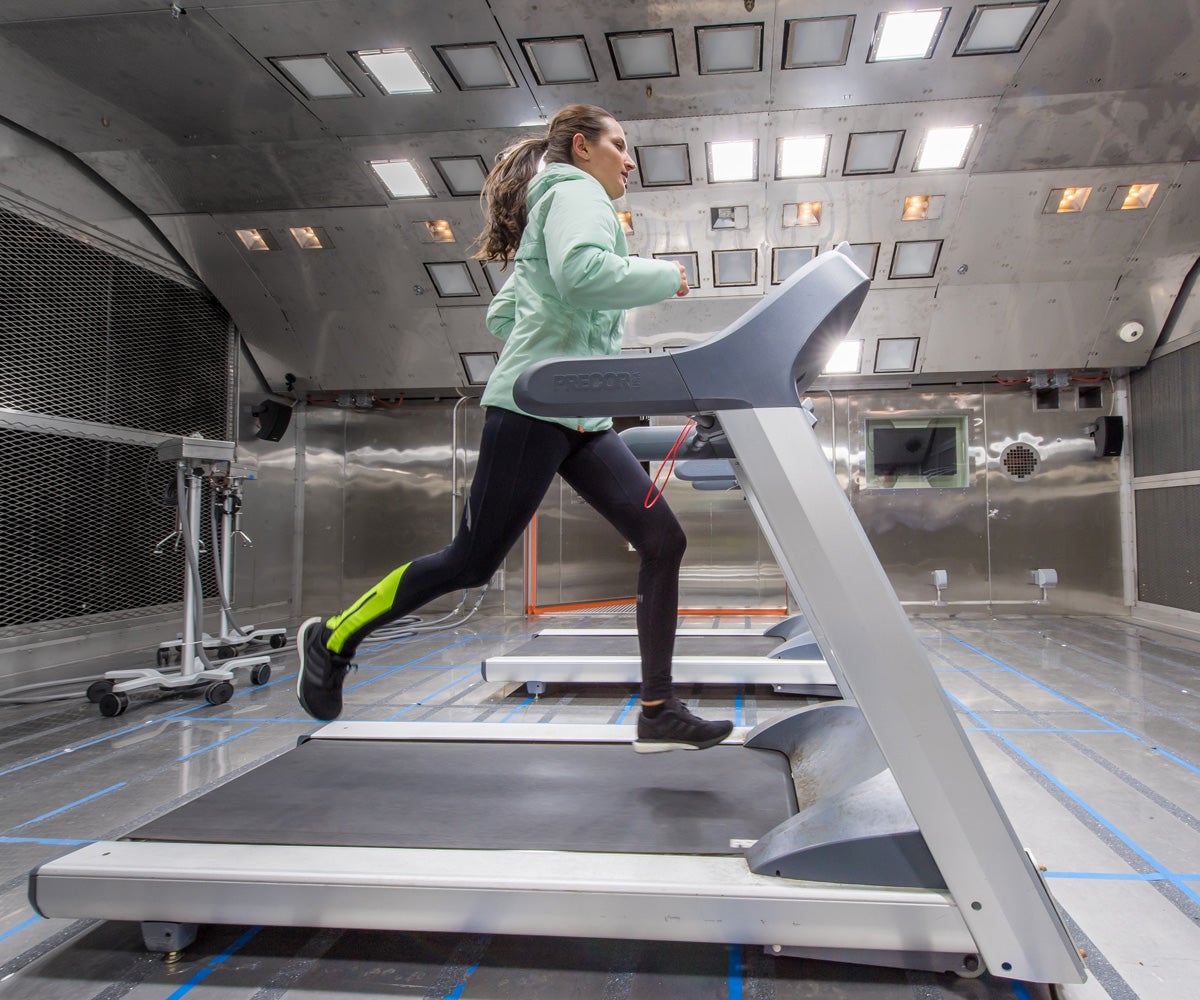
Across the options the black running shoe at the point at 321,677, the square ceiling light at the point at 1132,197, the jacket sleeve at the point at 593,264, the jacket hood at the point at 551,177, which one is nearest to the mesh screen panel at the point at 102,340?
the black running shoe at the point at 321,677

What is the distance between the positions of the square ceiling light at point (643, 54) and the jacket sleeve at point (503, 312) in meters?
2.43

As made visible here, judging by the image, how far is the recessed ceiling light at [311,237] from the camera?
182 inches

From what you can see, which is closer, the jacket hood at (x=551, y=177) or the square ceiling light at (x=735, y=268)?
the jacket hood at (x=551, y=177)

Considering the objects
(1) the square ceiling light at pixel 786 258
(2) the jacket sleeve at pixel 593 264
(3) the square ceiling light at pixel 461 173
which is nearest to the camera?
(2) the jacket sleeve at pixel 593 264

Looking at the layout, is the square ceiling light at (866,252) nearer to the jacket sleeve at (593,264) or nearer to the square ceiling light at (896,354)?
the square ceiling light at (896,354)

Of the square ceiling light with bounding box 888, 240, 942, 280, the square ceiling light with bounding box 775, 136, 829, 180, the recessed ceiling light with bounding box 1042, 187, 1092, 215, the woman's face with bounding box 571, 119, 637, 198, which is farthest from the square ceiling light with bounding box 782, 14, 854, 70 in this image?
the woman's face with bounding box 571, 119, 637, 198

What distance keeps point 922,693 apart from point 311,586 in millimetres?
5942

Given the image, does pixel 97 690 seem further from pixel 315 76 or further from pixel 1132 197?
pixel 1132 197

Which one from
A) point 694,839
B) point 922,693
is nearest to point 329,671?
point 694,839

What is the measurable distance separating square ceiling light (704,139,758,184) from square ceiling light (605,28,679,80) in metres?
0.59

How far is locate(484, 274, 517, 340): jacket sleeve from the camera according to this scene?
5.25ft

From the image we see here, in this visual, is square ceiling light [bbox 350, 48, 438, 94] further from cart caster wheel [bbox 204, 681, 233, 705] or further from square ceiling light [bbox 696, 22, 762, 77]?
cart caster wheel [bbox 204, 681, 233, 705]

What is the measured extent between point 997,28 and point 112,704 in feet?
16.2

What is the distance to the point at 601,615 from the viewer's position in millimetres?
6172
